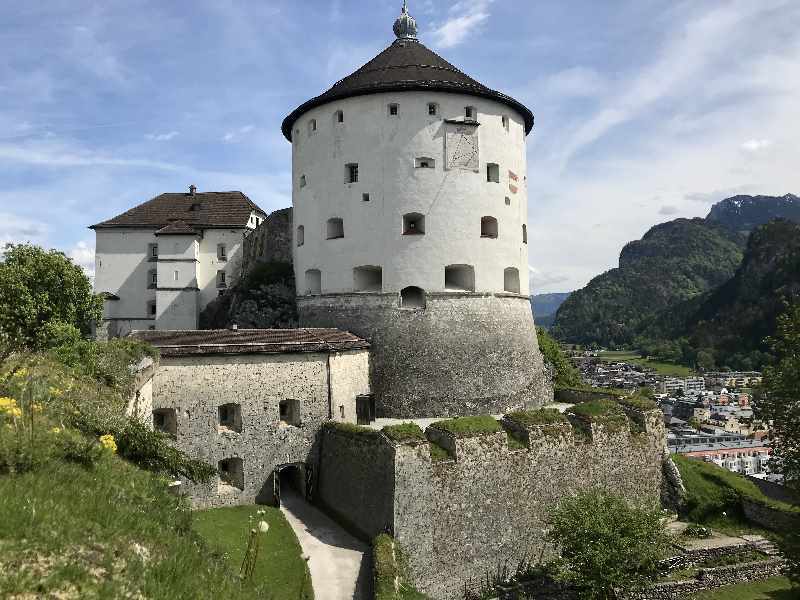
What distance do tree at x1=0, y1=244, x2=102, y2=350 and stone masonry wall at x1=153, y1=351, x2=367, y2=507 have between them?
123 inches

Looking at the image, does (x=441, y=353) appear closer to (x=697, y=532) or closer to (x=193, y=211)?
(x=697, y=532)

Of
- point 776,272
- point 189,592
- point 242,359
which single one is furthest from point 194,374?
point 776,272

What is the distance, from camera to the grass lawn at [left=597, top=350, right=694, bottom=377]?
4304 inches

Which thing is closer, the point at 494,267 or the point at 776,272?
the point at 494,267

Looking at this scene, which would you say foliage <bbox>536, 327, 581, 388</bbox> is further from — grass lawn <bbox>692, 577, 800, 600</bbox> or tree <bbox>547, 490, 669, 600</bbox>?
tree <bbox>547, 490, 669, 600</bbox>

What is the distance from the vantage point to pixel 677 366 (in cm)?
11581

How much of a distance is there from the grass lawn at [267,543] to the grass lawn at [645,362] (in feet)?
354

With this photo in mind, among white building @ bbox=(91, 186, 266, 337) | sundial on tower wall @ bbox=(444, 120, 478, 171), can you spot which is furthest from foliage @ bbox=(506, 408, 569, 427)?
white building @ bbox=(91, 186, 266, 337)

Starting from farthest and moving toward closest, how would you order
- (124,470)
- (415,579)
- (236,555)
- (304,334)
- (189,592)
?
(304,334) < (415,579) < (236,555) < (124,470) < (189,592)

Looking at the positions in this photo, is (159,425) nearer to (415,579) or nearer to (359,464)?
(359,464)

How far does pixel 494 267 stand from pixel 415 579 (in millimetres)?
11040

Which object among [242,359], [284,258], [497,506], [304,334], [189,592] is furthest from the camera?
[284,258]

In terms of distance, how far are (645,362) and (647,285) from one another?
58675 millimetres

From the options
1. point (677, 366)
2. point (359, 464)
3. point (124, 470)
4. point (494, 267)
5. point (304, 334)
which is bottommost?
point (677, 366)
